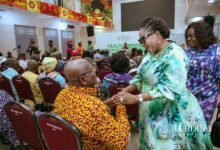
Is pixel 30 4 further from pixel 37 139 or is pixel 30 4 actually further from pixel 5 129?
pixel 37 139

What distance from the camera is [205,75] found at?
68.9 inches

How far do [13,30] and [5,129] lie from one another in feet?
26.7

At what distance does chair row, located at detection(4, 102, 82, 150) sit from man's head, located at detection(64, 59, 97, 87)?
234 millimetres

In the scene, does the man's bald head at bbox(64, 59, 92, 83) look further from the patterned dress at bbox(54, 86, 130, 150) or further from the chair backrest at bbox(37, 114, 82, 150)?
the chair backrest at bbox(37, 114, 82, 150)

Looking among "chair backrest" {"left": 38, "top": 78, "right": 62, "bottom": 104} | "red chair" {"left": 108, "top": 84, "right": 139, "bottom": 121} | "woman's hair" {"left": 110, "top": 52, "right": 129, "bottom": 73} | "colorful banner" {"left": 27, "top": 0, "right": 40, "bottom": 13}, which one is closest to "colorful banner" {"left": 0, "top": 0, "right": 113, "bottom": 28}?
"colorful banner" {"left": 27, "top": 0, "right": 40, "bottom": 13}

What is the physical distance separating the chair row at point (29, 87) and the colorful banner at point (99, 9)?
39.1 feet

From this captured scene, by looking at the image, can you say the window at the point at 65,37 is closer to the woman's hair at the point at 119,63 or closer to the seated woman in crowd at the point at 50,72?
the seated woman in crowd at the point at 50,72

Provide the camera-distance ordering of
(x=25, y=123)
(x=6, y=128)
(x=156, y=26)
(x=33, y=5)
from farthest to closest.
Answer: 1. (x=33, y=5)
2. (x=6, y=128)
3. (x=25, y=123)
4. (x=156, y=26)

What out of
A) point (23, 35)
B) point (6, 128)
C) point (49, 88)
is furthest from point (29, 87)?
point (23, 35)

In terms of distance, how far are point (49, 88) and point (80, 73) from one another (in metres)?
1.62

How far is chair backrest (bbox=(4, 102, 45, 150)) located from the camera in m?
1.49

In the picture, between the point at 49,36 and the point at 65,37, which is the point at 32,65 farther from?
the point at 65,37

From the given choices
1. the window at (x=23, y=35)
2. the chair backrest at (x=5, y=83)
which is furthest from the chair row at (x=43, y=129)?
the window at (x=23, y=35)

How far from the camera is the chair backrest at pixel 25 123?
149cm
